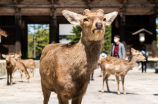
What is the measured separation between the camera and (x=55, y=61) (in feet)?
11.0

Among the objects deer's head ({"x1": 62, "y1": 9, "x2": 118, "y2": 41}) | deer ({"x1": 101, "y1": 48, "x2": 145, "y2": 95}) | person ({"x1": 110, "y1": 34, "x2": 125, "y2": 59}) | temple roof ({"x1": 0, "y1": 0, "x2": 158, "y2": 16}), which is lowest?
deer ({"x1": 101, "y1": 48, "x2": 145, "y2": 95})

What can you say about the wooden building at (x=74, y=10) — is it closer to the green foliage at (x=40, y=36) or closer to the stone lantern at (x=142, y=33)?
the stone lantern at (x=142, y=33)

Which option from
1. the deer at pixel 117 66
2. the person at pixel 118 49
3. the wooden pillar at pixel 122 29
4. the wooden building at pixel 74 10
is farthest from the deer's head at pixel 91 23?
the wooden pillar at pixel 122 29

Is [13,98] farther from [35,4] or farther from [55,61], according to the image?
[35,4]

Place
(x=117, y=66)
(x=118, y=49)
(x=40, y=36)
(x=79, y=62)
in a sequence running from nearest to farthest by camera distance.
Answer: (x=79, y=62) < (x=117, y=66) < (x=118, y=49) < (x=40, y=36)

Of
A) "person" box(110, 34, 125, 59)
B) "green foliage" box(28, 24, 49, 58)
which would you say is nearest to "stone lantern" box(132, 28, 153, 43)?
"person" box(110, 34, 125, 59)

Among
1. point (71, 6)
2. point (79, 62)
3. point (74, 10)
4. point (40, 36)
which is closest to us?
point (79, 62)

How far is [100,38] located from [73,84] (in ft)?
2.20

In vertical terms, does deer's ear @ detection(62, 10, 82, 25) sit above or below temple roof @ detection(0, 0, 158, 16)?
below

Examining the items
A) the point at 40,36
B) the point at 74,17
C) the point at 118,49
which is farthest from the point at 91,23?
the point at 40,36

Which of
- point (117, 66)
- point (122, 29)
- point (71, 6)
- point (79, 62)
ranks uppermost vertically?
point (71, 6)

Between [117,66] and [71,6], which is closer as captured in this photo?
[117,66]

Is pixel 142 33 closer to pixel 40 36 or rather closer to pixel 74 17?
pixel 74 17

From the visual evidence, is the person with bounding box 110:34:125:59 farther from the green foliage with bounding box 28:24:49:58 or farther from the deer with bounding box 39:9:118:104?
the green foliage with bounding box 28:24:49:58
